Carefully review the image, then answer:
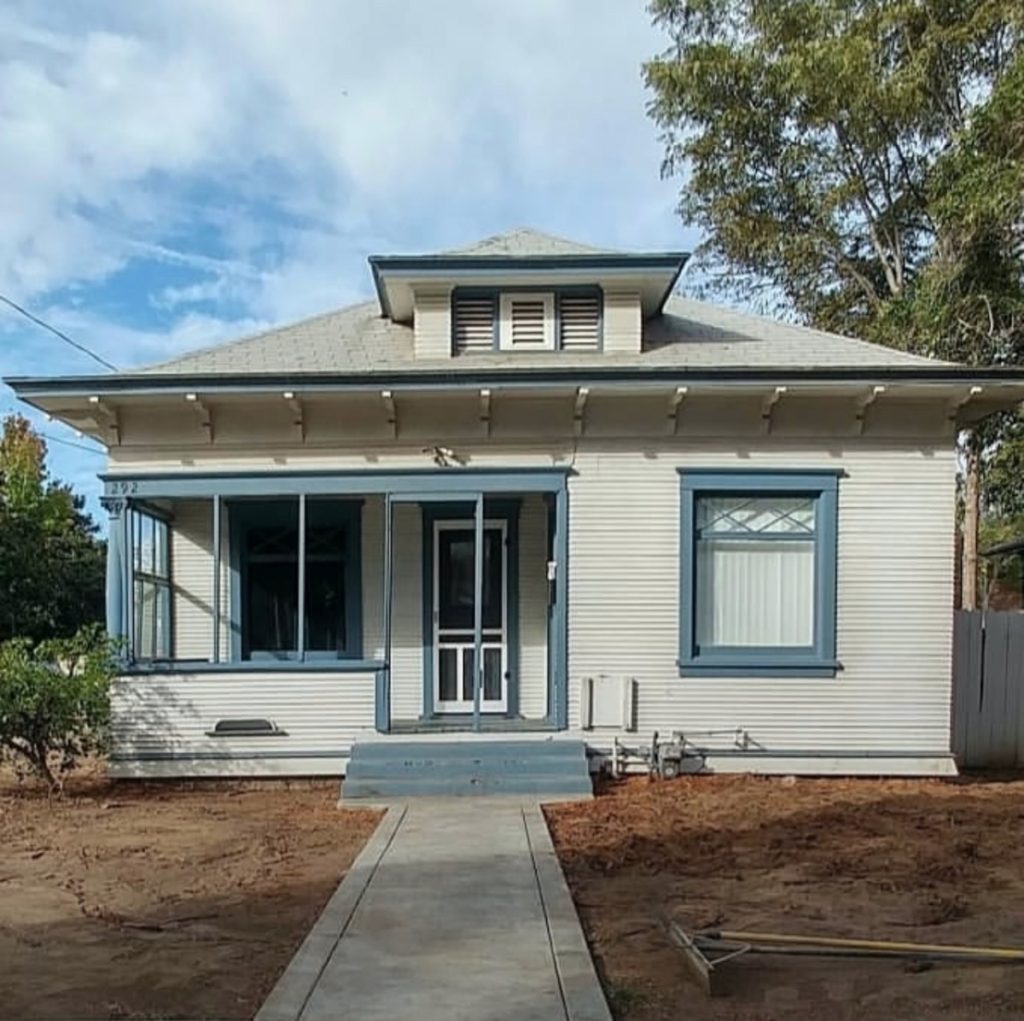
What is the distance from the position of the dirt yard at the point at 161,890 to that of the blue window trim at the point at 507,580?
5.50ft

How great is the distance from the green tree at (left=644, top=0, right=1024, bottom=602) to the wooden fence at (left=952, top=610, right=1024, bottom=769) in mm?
6145

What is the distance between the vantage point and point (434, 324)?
10.5 metres

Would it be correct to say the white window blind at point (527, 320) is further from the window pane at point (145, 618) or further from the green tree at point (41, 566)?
the green tree at point (41, 566)

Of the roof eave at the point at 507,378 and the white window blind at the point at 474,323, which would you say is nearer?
the roof eave at the point at 507,378

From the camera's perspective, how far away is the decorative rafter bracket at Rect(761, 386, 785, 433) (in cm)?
940

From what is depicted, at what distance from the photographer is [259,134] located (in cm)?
1463

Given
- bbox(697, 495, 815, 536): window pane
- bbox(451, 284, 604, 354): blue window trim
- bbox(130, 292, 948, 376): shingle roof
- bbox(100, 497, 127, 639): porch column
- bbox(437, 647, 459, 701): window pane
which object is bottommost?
bbox(437, 647, 459, 701): window pane

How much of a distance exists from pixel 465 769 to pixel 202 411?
14.2 ft

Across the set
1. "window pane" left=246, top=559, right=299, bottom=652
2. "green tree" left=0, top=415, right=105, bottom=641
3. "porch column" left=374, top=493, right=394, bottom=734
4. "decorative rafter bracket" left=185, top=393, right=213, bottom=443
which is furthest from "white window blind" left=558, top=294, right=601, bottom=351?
"green tree" left=0, top=415, right=105, bottom=641

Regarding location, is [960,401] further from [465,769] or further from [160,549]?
[160,549]

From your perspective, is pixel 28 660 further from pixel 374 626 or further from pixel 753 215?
pixel 753 215

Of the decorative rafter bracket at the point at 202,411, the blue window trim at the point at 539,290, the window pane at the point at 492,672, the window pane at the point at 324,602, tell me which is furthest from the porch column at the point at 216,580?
the blue window trim at the point at 539,290

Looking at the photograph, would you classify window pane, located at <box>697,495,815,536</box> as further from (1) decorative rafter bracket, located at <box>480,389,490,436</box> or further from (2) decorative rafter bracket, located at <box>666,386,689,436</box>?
(1) decorative rafter bracket, located at <box>480,389,490,436</box>

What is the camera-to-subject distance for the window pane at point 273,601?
10.7 m
